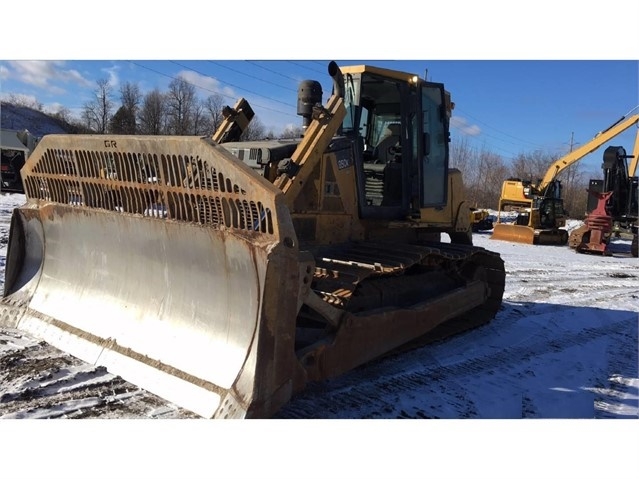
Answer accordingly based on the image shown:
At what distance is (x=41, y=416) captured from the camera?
339cm

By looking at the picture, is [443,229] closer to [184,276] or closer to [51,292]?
[184,276]

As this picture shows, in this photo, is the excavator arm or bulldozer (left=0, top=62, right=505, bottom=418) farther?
the excavator arm

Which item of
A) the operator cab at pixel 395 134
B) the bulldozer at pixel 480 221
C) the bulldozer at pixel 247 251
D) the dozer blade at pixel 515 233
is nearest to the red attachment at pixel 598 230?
the dozer blade at pixel 515 233

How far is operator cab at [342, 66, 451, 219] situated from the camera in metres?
5.27

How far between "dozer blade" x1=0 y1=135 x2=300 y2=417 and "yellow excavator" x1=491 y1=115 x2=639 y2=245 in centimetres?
1533

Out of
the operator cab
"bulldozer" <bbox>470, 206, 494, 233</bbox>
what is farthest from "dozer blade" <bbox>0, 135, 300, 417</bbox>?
"bulldozer" <bbox>470, 206, 494, 233</bbox>

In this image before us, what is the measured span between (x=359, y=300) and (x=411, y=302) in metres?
0.84

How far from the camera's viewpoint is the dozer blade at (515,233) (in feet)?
57.2

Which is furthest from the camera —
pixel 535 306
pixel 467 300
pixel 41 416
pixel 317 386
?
pixel 535 306

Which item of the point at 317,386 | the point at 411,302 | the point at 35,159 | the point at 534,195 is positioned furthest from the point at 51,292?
the point at 534,195

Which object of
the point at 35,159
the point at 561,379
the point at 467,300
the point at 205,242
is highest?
the point at 35,159

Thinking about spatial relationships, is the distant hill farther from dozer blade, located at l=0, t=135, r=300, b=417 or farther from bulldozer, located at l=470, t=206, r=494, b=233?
dozer blade, located at l=0, t=135, r=300, b=417

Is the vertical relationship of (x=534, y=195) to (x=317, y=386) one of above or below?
above

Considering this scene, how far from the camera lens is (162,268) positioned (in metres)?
3.97
